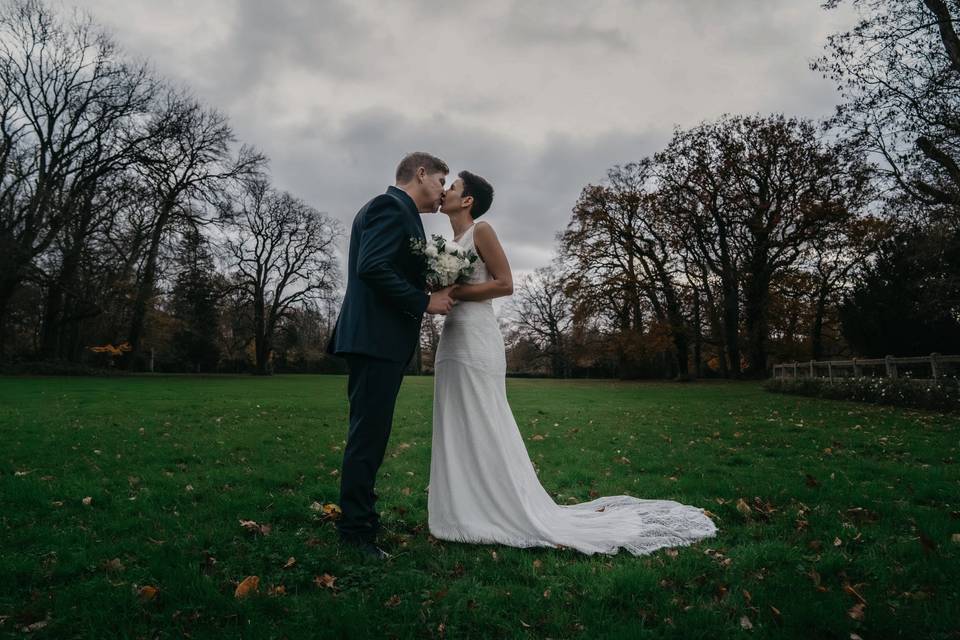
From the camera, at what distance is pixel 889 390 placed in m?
16.0

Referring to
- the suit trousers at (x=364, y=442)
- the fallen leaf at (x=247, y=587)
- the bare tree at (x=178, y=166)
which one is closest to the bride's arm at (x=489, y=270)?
the suit trousers at (x=364, y=442)

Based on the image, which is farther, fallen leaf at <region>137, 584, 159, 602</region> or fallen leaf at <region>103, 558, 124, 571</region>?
fallen leaf at <region>103, 558, 124, 571</region>

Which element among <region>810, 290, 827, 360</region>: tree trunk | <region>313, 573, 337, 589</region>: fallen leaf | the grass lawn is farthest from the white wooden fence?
<region>313, 573, 337, 589</region>: fallen leaf

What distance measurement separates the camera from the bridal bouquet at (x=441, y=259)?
150 inches

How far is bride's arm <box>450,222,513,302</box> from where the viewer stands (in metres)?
4.17

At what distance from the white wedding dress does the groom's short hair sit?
0.60m

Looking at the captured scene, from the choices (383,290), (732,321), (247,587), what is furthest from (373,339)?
(732,321)

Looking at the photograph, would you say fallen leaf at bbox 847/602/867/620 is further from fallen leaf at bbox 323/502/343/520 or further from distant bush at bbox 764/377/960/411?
distant bush at bbox 764/377/960/411

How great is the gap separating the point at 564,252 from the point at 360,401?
37.4 metres

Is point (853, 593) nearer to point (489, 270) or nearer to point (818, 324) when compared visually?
point (489, 270)

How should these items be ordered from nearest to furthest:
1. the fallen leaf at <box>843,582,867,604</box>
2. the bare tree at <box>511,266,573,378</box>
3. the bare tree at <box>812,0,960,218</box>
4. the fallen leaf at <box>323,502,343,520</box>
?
the fallen leaf at <box>843,582,867,604</box> < the fallen leaf at <box>323,502,343,520</box> < the bare tree at <box>812,0,960,218</box> < the bare tree at <box>511,266,573,378</box>

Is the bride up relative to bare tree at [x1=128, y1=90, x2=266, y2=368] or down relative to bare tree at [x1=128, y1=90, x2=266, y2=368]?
down

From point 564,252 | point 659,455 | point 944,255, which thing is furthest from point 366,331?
point 564,252

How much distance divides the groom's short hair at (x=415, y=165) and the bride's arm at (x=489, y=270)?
573 millimetres
